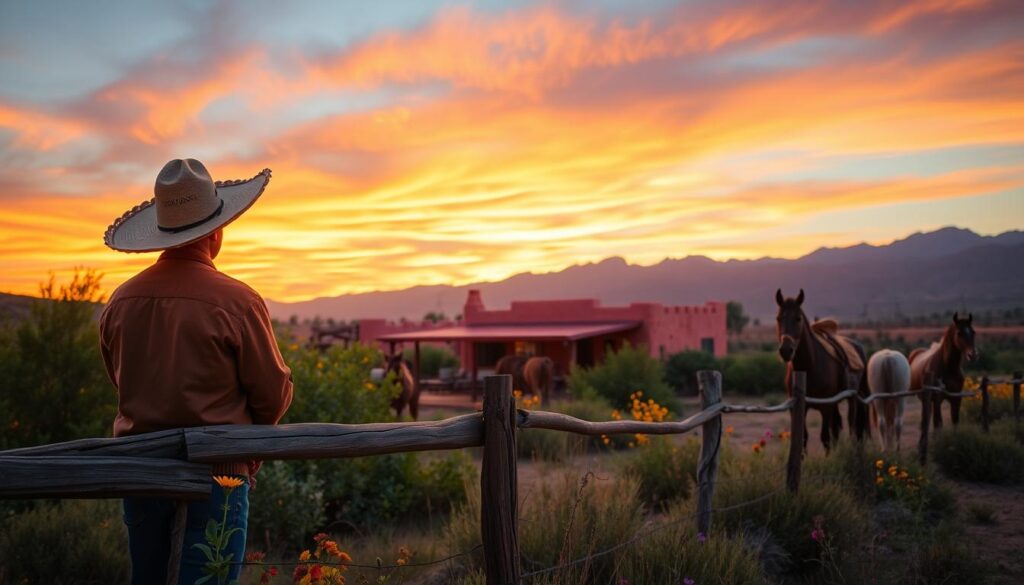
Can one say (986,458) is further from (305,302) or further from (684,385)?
(305,302)

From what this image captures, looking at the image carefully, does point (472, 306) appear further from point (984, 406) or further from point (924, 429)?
point (924, 429)

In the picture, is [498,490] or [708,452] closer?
[498,490]

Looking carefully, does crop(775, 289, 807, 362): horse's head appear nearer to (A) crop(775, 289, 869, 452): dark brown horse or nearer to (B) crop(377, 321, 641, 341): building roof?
(A) crop(775, 289, 869, 452): dark brown horse

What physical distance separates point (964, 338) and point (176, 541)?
12817mm

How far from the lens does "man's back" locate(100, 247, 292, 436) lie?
9.54 feet

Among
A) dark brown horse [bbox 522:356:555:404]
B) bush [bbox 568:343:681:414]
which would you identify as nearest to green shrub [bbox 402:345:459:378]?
dark brown horse [bbox 522:356:555:404]

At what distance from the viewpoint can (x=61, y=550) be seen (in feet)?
19.6

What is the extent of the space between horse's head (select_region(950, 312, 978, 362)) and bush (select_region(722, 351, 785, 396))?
1357 centimetres

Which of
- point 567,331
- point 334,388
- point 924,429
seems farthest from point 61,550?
point 567,331

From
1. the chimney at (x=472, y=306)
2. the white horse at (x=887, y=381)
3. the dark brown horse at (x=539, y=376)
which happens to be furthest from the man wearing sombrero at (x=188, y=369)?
the chimney at (x=472, y=306)

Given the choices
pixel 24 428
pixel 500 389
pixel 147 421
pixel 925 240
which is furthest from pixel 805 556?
pixel 925 240

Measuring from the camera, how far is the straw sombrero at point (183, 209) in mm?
3188

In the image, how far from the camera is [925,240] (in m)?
158

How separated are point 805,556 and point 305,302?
589 ft
